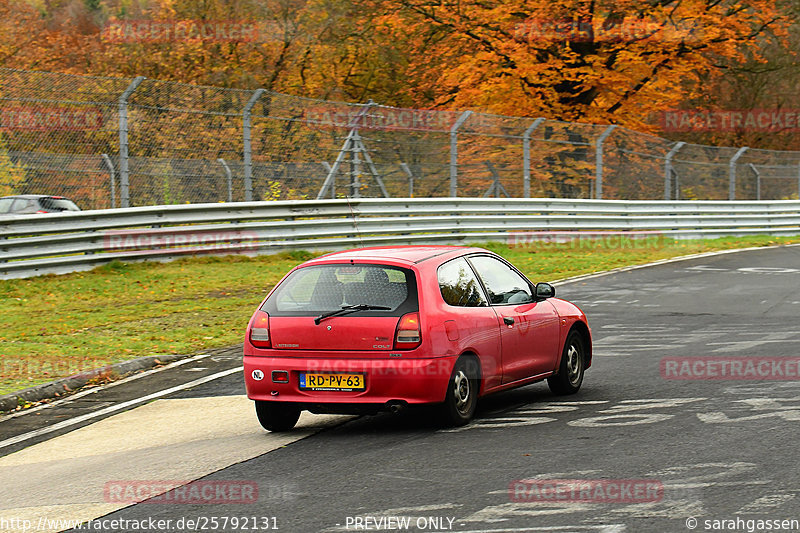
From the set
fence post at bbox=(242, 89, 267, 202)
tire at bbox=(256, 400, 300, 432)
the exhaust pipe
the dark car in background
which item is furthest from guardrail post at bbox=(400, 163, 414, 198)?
the exhaust pipe

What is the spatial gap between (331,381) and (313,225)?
46.1 ft

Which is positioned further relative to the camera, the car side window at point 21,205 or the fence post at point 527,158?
the fence post at point 527,158

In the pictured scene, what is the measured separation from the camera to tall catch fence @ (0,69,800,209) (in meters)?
17.8

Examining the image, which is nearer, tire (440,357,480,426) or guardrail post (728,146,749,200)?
tire (440,357,480,426)

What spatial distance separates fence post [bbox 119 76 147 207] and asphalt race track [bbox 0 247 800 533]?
850cm

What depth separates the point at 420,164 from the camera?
24.0 metres

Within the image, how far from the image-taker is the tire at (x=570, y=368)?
9.28 meters

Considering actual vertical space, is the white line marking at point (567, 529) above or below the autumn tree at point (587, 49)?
below

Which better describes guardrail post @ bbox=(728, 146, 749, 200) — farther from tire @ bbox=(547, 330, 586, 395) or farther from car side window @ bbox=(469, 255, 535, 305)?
car side window @ bbox=(469, 255, 535, 305)

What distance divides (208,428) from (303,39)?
37.9m

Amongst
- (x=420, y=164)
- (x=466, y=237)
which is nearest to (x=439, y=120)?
(x=420, y=164)

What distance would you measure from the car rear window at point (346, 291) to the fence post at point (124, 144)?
443 inches

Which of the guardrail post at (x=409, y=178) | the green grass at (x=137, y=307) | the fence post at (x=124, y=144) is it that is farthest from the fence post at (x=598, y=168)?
the fence post at (x=124, y=144)

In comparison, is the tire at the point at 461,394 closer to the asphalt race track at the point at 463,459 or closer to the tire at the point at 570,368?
the asphalt race track at the point at 463,459
